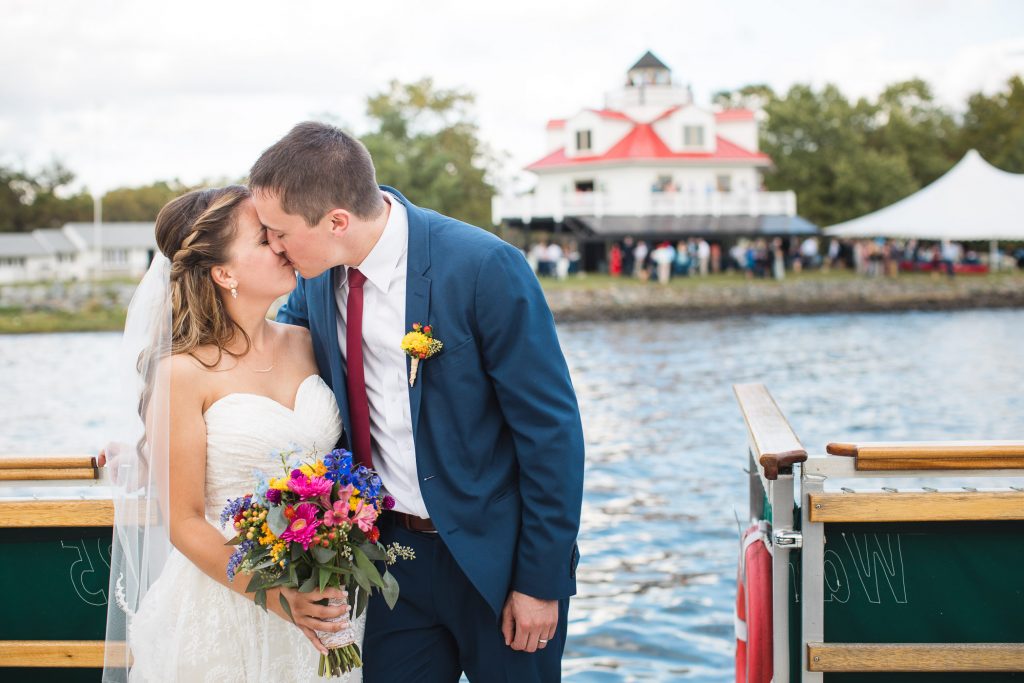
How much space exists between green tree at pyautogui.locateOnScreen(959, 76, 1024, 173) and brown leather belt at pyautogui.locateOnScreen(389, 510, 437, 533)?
73.0m

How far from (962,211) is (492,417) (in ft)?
163

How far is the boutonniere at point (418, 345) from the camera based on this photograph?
3229 millimetres

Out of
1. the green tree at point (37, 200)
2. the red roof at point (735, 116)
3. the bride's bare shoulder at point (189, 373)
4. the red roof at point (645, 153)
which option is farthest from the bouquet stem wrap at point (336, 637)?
the green tree at point (37, 200)

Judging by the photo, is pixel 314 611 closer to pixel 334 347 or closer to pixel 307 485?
pixel 307 485

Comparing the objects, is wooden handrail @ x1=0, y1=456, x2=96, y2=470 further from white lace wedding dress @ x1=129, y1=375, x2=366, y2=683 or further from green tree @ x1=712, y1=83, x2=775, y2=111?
green tree @ x1=712, y1=83, x2=775, y2=111

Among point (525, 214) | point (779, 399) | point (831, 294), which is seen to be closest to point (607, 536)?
point (779, 399)

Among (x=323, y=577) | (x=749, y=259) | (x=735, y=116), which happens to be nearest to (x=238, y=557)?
(x=323, y=577)

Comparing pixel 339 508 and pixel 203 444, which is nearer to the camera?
pixel 339 508

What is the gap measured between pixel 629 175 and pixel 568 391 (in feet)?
174

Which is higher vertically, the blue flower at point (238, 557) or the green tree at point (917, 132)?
the green tree at point (917, 132)

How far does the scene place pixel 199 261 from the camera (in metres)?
3.49

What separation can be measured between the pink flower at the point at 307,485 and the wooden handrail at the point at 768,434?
4.51 ft

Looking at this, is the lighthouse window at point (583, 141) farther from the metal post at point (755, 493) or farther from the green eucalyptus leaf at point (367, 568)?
the green eucalyptus leaf at point (367, 568)

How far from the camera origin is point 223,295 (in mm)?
3564
